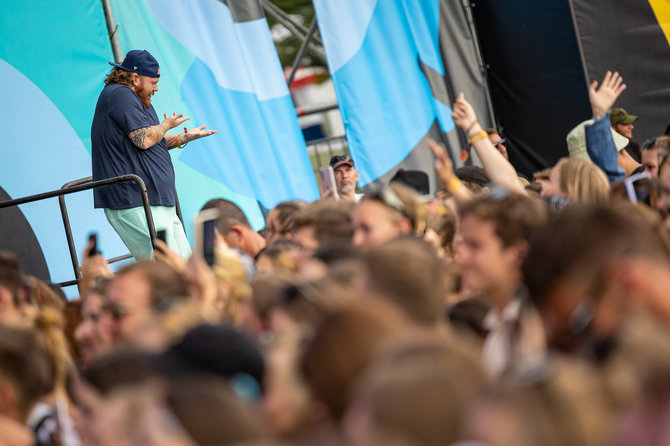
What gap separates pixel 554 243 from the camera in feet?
8.64

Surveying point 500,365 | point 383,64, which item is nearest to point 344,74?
point 383,64

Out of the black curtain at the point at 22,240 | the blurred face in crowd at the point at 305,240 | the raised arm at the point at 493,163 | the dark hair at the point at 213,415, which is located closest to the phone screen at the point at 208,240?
the blurred face in crowd at the point at 305,240

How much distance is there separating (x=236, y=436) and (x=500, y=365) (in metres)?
1.08

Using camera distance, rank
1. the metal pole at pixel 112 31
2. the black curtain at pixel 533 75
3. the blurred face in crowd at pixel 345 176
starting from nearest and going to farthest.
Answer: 1. the metal pole at pixel 112 31
2. the blurred face in crowd at pixel 345 176
3. the black curtain at pixel 533 75

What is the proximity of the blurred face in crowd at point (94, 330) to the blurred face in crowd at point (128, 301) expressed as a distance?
2.0 inches

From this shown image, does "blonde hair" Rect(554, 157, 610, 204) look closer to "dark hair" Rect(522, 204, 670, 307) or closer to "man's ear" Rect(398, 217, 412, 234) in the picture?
"man's ear" Rect(398, 217, 412, 234)

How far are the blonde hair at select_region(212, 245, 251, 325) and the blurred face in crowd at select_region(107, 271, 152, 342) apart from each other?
0.35 m

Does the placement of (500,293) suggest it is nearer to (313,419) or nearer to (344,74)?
(313,419)

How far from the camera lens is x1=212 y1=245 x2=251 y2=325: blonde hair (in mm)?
4184

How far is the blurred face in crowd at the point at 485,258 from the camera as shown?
11.3 ft

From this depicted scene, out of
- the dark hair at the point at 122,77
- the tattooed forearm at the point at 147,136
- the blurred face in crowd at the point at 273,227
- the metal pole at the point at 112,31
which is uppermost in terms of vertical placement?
the metal pole at the point at 112,31

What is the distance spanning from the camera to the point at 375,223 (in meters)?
4.46

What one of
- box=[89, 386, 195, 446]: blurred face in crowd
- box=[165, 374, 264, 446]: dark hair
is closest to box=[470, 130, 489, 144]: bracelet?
box=[89, 386, 195, 446]: blurred face in crowd

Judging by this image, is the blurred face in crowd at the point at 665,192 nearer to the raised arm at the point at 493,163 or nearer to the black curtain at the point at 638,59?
the raised arm at the point at 493,163
